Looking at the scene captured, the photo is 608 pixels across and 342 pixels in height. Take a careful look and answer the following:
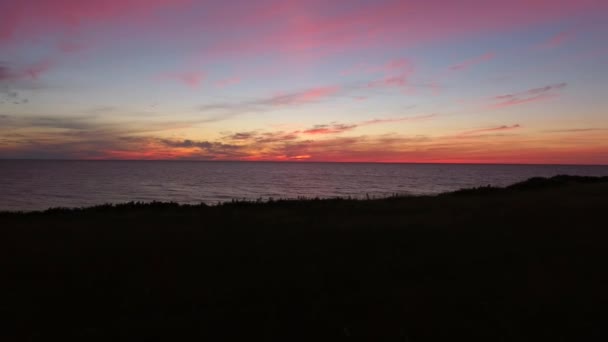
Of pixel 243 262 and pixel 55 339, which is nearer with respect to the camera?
pixel 55 339

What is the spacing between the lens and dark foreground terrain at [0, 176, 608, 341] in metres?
6.48

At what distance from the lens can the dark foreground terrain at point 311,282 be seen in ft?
21.3

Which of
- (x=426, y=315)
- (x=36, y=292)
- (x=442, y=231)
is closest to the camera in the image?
(x=426, y=315)

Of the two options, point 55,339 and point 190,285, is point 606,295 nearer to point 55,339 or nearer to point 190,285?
point 190,285

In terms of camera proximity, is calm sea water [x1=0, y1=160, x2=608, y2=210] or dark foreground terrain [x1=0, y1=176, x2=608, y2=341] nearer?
dark foreground terrain [x1=0, y1=176, x2=608, y2=341]

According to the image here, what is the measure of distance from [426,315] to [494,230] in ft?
31.1

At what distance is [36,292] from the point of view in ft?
27.2

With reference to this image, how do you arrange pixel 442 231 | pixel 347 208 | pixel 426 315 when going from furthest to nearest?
pixel 347 208 < pixel 442 231 < pixel 426 315

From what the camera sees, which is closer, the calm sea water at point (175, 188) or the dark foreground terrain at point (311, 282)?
the dark foreground terrain at point (311, 282)

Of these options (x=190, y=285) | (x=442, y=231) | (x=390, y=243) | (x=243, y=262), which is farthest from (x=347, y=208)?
(x=190, y=285)

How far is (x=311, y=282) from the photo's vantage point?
872 centimetres

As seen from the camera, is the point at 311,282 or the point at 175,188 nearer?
the point at 311,282

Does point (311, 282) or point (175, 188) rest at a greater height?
point (311, 282)

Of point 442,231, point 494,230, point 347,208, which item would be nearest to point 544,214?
point 494,230
